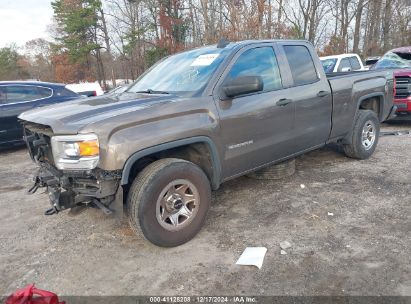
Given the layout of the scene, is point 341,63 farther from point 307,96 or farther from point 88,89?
point 88,89

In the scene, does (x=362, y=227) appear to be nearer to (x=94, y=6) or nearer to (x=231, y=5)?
(x=231, y=5)

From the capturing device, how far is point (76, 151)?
2990 millimetres

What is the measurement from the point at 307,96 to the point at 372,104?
2140mm

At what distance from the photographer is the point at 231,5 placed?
2077 centimetres

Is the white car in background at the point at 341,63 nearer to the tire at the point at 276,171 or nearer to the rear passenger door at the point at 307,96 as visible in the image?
the rear passenger door at the point at 307,96

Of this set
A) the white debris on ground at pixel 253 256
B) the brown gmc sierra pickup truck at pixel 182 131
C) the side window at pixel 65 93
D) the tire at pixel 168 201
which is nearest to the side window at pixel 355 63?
the brown gmc sierra pickup truck at pixel 182 131

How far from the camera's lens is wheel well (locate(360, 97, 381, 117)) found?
600 centimetres

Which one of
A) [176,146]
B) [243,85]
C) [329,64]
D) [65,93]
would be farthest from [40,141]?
[329,64]

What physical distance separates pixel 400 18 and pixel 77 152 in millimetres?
35908

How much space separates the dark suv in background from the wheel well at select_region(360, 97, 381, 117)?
21.9 ft

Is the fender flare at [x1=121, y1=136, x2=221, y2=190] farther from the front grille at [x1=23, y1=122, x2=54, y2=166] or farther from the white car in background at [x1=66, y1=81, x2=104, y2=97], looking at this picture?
the white car in background at [x1=66, y1=81, x2=104, y2=97]

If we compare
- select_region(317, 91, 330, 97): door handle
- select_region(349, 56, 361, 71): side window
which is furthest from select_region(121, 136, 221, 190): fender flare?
select_region(349, 56, 361, 71): side window

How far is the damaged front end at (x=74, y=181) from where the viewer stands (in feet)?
9.93

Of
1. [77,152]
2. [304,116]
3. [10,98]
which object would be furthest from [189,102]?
[10,98]
